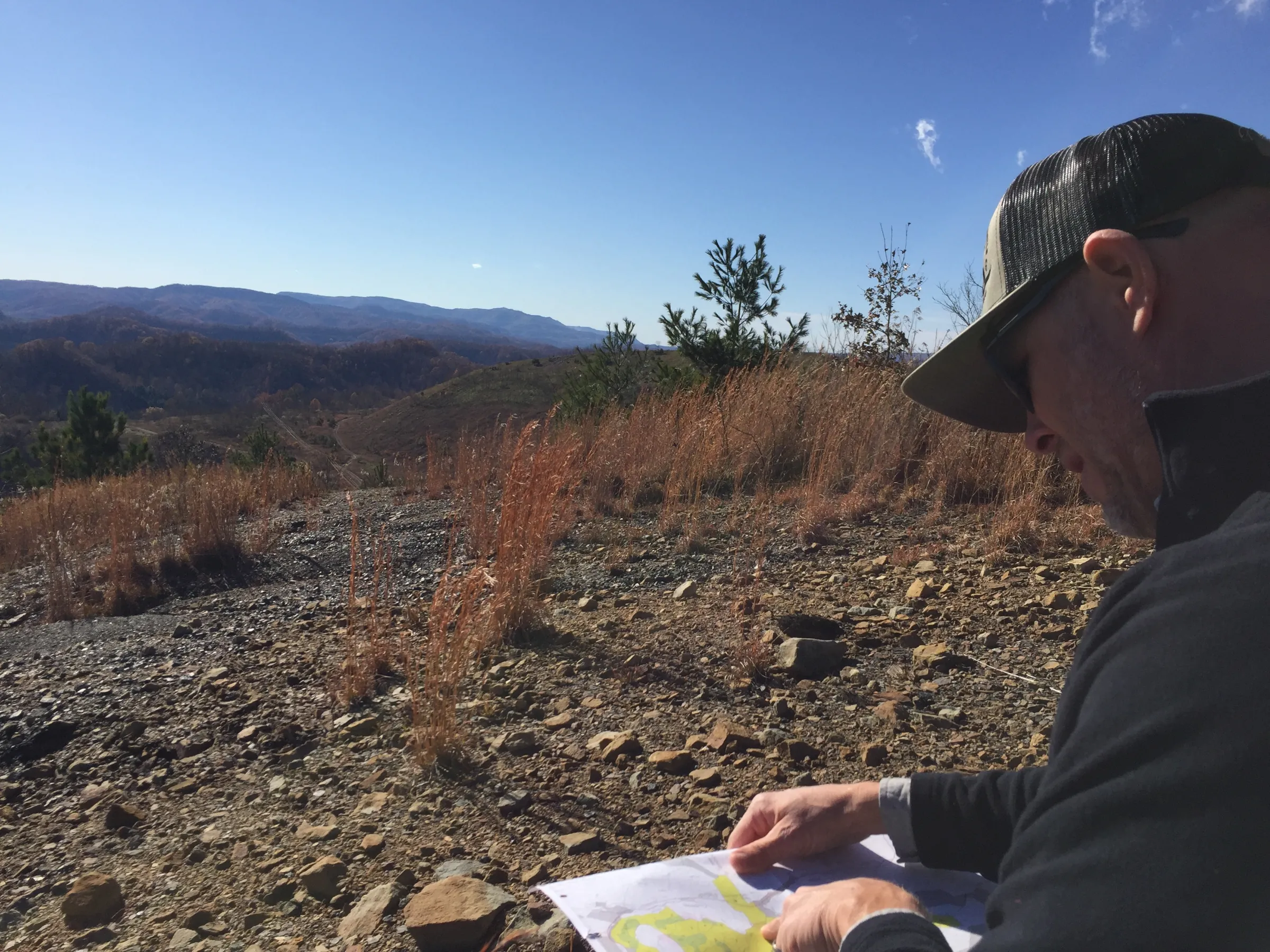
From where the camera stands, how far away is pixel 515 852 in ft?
5.84

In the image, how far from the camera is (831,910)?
0.99 meters

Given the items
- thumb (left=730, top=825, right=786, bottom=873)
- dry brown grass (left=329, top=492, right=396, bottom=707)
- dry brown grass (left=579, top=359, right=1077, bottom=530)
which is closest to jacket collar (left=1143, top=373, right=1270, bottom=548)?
thumb (left=730, top=825, right=786, bottom=873)

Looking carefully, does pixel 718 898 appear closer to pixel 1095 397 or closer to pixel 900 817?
pixel 900 817

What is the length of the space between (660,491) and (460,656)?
124 inches

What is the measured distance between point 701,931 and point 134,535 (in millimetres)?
5947

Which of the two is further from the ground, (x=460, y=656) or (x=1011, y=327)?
(x=1011, y=327)

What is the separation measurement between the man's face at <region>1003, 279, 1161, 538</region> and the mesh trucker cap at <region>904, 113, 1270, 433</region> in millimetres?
36

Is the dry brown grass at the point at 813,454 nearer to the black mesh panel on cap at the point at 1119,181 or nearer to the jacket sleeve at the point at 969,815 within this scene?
the jacket sleeve at the point at 969,815

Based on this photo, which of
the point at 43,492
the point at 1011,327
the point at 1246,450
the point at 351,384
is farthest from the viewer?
the point at 351,384

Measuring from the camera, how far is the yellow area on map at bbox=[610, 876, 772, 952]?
1.15 metres

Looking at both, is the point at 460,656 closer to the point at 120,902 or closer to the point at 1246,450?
the point at 120,902

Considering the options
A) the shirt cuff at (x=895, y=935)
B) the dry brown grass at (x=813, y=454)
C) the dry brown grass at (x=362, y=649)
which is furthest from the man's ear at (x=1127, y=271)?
the dry brown grass at (x=813, y=454)

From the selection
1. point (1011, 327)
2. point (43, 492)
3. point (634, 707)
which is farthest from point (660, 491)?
point (43, 492)

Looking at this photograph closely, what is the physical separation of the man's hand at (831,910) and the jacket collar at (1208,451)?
52 cm
